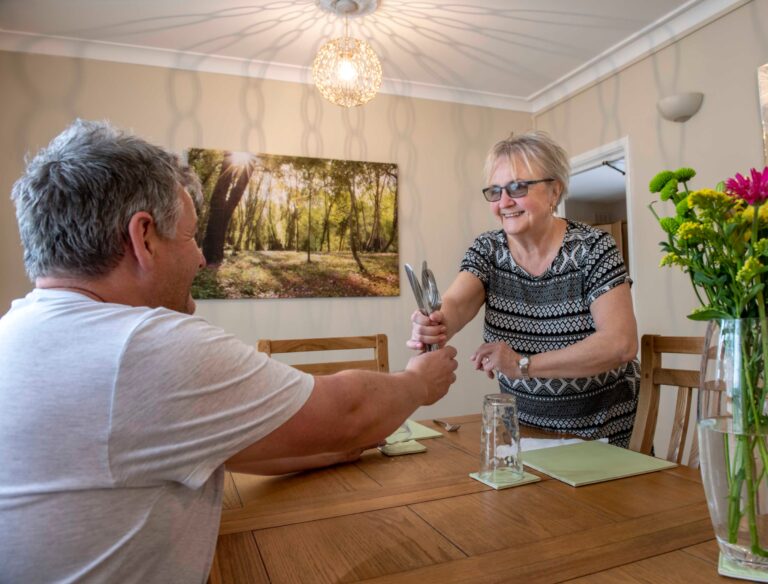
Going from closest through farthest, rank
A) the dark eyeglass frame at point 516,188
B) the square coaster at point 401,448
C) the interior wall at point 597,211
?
the square coaster at point 401,448, the dark eyeglass frame at point 516,188, the interior wall at point 597,211

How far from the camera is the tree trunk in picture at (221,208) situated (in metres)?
3.17

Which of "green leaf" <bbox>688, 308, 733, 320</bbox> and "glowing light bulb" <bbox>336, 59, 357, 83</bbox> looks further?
"glowing light bulb" <bbox>336, 59, 357, 83</bbox>

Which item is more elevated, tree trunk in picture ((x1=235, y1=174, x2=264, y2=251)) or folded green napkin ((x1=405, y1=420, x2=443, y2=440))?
tree trunk in picture ((x1=235, y1=174, x2=264, y2=251))

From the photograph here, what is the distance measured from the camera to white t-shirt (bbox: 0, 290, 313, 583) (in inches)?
23.4

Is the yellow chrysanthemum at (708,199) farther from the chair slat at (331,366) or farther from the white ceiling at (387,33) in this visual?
the white ceiling at (387,33)

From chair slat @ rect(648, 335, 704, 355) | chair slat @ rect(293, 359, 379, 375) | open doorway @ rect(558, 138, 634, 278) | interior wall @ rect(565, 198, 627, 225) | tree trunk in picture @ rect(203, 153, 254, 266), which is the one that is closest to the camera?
chair slat @ rect(648, 335, 704, 355)

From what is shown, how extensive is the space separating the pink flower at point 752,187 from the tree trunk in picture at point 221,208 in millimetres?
2915

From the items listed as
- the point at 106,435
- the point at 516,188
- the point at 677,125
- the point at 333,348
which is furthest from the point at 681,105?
the point at 106,435

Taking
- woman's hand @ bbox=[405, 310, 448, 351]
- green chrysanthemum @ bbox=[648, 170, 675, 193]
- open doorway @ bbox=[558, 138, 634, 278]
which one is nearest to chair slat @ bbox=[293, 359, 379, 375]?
woman's hand @ bbox=[405, 310, 448, 351]

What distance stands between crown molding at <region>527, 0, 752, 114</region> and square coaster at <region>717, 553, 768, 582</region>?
2842 mm

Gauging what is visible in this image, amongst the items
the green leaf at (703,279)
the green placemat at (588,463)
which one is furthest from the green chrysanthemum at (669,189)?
the green placemat at (588,463)

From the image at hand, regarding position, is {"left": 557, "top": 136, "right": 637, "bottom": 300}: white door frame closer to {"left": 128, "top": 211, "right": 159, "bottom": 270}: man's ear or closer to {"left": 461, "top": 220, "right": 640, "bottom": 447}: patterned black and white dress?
{"left": 461, "top": 220, "right": 640, "bottom": 447}: patterned black and white dress

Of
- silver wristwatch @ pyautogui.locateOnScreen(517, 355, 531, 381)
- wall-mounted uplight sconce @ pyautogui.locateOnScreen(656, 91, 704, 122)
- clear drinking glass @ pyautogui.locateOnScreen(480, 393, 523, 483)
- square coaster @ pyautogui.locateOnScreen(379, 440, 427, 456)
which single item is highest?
wall-mounted uplight sconce @ pyautogui.locateOnScreen(656, 91, 704, 122)

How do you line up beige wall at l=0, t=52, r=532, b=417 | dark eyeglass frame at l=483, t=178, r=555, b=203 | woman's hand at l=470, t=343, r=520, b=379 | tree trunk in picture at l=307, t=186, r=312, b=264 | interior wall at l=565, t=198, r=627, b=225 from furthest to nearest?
1. interior wall at l=565, t=198, r=627, b=225
2. tree trunk in picture at l=307, t=186, r=312, b=264
3. beige wall at l=0, t=52, r=532, b=417
4. dark eyeglass frame at l=483, t=178, r=555, b=203
5. woman's hand at l=470, t=343, r=520, b=379
